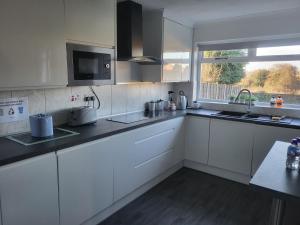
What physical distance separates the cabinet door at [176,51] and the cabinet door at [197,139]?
2.27 ft

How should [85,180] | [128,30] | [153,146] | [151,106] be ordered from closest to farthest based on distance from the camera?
[85,180], [128,30], [153,146], [151,106]

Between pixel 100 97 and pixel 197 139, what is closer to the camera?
pixel 100 97

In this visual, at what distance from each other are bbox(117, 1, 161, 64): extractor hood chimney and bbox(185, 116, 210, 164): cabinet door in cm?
123

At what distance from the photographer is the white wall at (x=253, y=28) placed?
9.68 ft

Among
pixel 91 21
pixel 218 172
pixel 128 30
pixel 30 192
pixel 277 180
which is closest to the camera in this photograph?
pixel 277 180

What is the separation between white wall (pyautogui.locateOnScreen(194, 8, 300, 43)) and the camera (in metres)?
2.95

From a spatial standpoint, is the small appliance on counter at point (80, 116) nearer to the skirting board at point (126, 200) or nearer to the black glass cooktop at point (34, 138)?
the black glass cooktop at point (34, 138)

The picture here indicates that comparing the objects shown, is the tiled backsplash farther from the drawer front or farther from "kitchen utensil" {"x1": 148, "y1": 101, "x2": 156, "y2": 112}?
the drawer front

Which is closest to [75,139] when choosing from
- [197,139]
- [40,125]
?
[40,125]

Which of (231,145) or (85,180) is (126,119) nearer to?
(85,180)

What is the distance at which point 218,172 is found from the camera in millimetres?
3291

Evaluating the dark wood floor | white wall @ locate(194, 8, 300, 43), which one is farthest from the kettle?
the dark wood floor

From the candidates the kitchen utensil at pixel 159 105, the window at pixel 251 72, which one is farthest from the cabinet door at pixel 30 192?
the window at pixel 251 72

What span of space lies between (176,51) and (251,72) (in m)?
1.17
